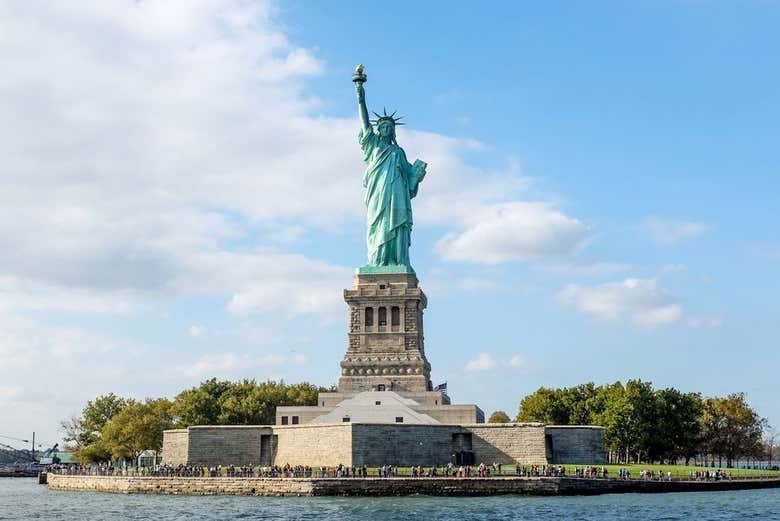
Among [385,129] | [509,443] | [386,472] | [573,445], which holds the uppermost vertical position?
[385,129]

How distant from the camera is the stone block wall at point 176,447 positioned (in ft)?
232

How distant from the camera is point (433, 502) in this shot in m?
54.7

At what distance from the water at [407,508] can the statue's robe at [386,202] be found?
3054 centimetres

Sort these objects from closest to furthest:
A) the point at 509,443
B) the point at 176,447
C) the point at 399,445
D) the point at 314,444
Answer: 1. the point at 399,445
2. the point at 314,444
3. the point at 509,443
4. the point at 176,447

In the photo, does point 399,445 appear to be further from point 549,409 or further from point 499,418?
point 499,418

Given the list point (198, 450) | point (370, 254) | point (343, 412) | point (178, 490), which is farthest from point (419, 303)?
point (178, 490)

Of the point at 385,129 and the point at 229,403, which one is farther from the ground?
the point at 385,129

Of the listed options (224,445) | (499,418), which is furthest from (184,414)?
(499,418)

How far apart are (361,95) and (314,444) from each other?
31.3m

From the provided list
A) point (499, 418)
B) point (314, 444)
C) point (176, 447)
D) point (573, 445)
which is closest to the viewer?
point (314, 444)

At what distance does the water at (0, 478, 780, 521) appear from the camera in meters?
48.7

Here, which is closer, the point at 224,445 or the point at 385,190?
the point at 224,445

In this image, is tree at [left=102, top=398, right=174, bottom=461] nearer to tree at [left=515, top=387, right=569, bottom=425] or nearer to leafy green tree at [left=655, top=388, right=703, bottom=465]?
tree at [left=515, top=387, right=569, bottom=425]

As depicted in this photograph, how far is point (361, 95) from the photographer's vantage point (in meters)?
85.5
